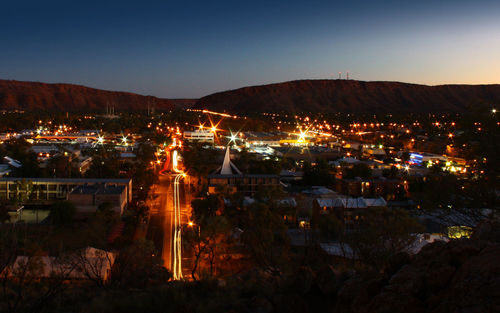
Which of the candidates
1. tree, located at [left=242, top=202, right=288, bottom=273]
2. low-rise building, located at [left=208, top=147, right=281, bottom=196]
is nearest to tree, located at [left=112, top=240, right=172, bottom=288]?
tree, located at [left=242, top=202, right=288, bottom=273]

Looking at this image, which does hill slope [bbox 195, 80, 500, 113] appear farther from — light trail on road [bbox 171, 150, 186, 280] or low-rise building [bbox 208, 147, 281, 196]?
light trail on road [bbox 171, 150, 186, 280]

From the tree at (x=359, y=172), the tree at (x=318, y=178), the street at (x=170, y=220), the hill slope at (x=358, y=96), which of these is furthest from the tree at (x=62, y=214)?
the hill slope at (x=358, y=96)

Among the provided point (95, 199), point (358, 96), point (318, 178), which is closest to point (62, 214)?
point (95, 199)

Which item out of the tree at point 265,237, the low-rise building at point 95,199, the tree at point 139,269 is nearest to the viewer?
the tree at point 139,269

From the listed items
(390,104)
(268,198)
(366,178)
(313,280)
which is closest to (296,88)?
(390,104)

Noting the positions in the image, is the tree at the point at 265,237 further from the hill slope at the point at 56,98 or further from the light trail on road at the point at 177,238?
the hill slope at the point at 56,98

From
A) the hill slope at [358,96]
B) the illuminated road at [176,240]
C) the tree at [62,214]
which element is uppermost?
the hill slope at [358,96]
